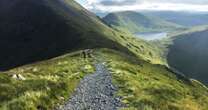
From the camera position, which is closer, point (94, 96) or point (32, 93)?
point (32, 93)

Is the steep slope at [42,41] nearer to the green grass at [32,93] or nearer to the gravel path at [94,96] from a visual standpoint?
the gravel path at [94,96]

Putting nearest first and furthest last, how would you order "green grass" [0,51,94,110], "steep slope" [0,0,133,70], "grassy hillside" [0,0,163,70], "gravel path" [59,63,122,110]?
"green grass" [0,51,94,110] < "gravel path" [59,63,122,110] < "grassy hillside" [0,0,163,70] < "steep slope" [0,0,133,70]

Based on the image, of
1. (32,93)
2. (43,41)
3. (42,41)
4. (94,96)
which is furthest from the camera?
(43,41)

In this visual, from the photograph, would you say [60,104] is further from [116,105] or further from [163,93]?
[163,93]

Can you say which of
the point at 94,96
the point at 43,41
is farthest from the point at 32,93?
the point at 43,41

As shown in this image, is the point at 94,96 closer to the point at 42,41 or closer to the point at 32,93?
the point at 32,93

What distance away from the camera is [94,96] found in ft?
125

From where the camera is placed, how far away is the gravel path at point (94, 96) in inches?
1312

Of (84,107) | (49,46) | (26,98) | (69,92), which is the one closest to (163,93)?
(69,92)

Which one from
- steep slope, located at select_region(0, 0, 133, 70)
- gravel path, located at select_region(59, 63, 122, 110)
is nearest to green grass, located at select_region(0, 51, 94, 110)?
gravel path, located at select_region(59, 63, 122, 110)

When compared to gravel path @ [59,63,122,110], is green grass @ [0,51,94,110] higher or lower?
higher

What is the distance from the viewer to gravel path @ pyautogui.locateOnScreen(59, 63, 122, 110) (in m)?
33.3

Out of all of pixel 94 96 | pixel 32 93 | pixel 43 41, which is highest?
pixel 32 93

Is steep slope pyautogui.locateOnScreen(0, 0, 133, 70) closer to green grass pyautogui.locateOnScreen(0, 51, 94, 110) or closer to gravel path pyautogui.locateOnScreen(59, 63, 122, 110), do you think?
gravel path pyautogui.locateOnScreen(59, 63, 122, 110)
